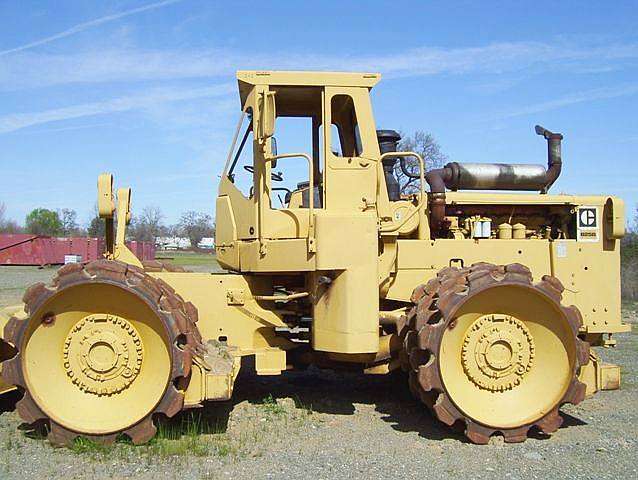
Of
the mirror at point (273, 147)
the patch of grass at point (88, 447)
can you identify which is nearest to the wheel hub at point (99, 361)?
the patch of grass at point (88, 447)

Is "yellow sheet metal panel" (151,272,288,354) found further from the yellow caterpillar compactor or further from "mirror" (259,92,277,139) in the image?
"mirror" (259,92,277,139)

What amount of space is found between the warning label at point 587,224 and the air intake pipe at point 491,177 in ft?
1.82

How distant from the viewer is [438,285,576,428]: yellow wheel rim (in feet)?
18.4

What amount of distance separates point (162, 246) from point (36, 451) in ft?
240

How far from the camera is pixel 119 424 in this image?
5.30m

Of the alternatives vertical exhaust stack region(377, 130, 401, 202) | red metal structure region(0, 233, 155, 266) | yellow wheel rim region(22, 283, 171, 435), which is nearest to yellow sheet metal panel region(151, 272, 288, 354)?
yellow wheel rim region(22, 283, 171, 435)

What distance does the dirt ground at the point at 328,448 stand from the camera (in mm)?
4758

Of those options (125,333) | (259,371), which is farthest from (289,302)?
(125,333)

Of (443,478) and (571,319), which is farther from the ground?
(571,319)

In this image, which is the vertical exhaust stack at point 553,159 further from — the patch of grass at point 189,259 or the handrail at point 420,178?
the patch of grass at point 189,259

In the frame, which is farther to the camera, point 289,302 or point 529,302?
point 289,302

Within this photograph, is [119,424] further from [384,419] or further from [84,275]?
[384,419]

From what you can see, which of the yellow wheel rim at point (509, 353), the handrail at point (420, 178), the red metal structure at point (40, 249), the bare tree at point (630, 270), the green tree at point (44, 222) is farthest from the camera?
the green tree at point (44, 222)

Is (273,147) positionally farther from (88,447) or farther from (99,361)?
(88,447)
